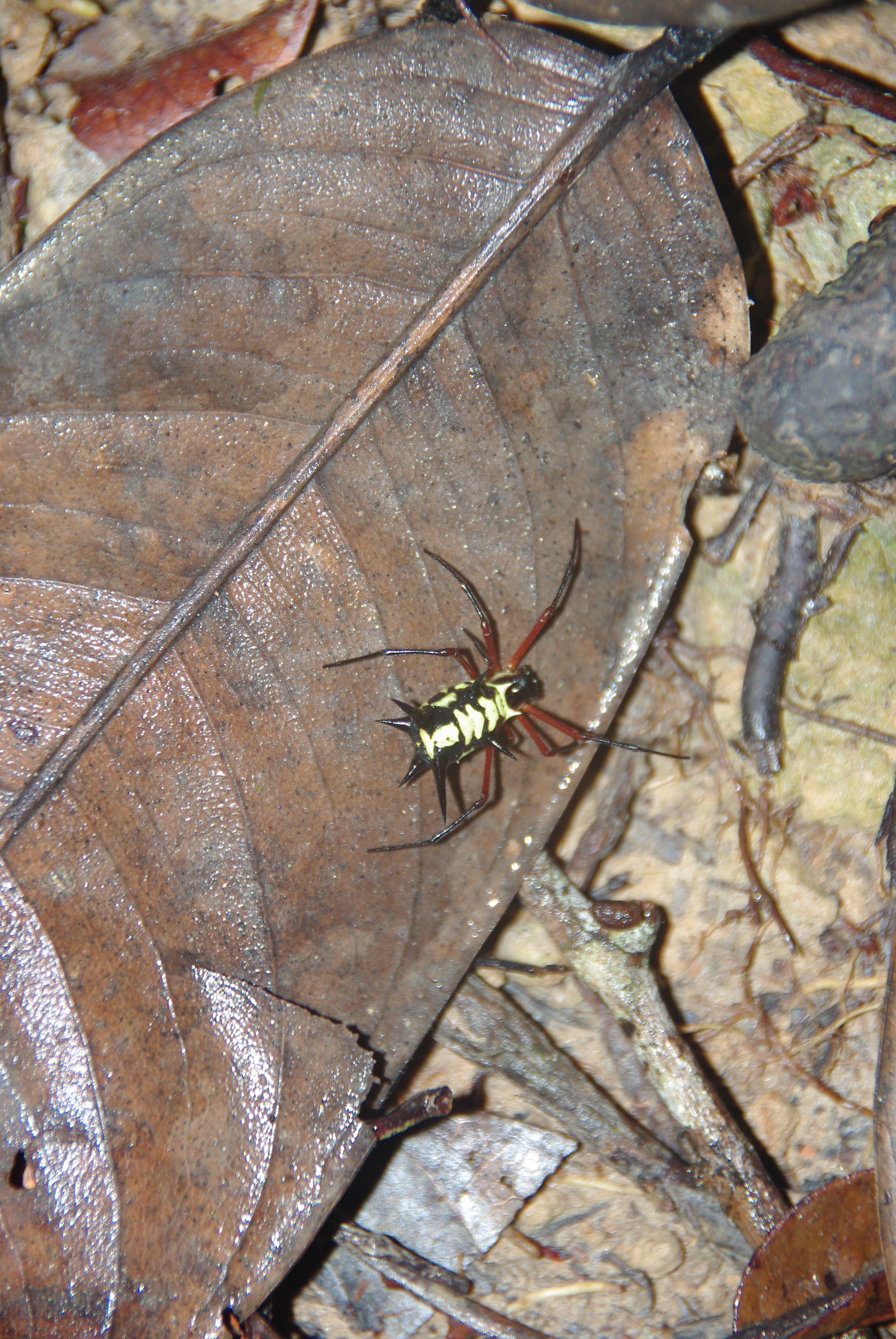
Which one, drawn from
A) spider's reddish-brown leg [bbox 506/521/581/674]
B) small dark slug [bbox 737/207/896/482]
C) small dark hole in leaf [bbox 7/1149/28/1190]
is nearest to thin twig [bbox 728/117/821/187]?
small dark slug [bbox 737/207/896/482]

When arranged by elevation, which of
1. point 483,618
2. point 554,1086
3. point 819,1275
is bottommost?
point 819,1275

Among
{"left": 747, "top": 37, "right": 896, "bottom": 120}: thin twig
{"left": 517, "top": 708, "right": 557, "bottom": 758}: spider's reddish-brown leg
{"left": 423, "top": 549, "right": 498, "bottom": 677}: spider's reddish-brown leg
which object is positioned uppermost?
{"left": 747, "top": 37, "right": 896, "bottom": 120}: thin twig

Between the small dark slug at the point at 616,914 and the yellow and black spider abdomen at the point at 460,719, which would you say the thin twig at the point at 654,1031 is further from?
the yellow and black spider abdomen at the point at 460,719

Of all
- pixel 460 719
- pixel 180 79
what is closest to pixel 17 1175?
pixel 460 719

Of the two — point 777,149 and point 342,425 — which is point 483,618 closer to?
point 342,425

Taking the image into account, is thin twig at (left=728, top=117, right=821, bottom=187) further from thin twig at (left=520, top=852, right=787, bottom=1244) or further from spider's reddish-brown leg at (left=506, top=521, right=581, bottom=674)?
thin twig at (left=520, top=852, right=787, bottom=1244)
